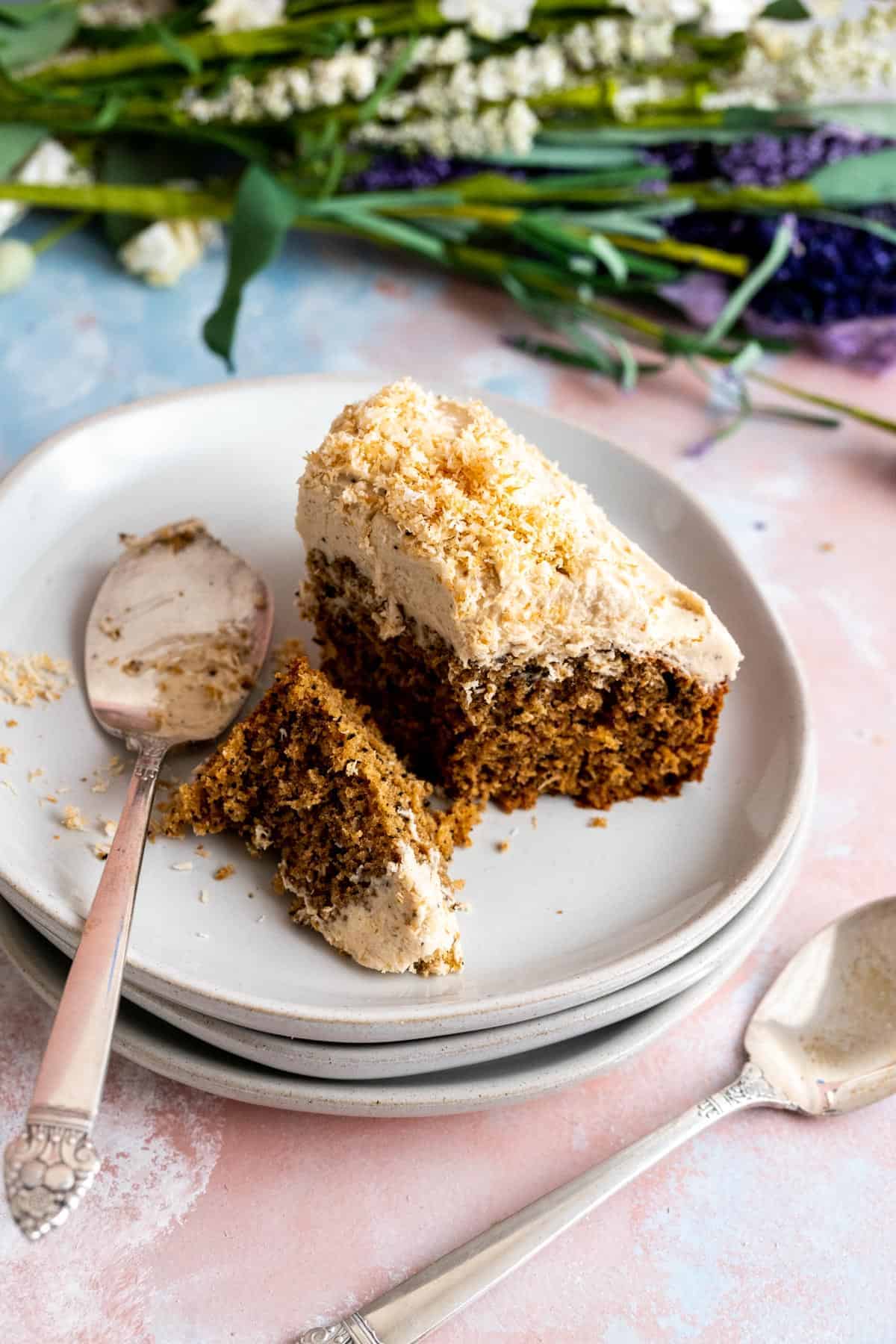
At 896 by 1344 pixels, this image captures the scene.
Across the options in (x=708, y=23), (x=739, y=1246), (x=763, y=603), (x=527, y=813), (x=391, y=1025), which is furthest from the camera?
(x=708, y=23)

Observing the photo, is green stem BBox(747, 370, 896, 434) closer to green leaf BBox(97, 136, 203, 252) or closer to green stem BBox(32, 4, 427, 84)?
green stem BBox(32, 4, 427, 84)

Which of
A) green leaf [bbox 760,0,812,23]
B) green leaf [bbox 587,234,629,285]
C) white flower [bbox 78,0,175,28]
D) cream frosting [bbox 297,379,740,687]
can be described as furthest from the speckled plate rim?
white flower [bbox 78,0,175,28]

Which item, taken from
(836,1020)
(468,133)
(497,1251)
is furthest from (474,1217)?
(468,133)

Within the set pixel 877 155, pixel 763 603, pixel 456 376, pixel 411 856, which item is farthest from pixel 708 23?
pixel 411 856

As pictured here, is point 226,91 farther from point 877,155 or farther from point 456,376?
point 877,155

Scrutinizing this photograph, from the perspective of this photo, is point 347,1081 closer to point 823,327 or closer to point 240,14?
point 823,327

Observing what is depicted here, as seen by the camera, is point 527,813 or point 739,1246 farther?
point 527,813

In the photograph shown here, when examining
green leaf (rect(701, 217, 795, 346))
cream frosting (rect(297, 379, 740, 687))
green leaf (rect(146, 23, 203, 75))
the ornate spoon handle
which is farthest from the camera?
green leaf (rect(701, 217, 795, 346))

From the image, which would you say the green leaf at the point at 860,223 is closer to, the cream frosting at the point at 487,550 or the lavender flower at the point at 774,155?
the lavender flower at the point at 774,155
